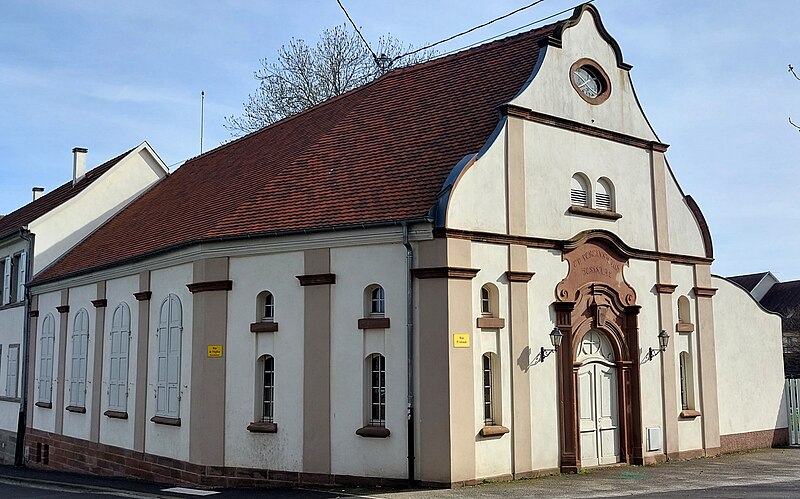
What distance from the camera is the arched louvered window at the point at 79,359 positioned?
23.8 m

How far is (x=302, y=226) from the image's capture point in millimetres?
17000

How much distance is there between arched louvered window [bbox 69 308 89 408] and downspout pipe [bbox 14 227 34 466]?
4.07m

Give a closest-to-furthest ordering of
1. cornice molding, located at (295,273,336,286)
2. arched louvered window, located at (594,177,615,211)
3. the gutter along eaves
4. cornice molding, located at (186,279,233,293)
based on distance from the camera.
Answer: the gutter along eaves < cornice molding, located at (295,273,336,286) < cornice molding, located at (186,279,233,293) < arched louvered window, located at (594,177,615,211)

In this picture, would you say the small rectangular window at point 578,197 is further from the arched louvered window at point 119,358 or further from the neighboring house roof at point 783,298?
the neighboring house roof at point 783,298

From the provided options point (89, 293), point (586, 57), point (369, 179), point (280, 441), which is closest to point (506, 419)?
point (280, 441)

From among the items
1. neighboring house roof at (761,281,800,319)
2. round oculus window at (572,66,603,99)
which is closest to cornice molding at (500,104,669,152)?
round oculus window at (572,66,603,99)

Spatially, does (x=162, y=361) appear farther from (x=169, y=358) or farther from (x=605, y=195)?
(x=605, y=195)

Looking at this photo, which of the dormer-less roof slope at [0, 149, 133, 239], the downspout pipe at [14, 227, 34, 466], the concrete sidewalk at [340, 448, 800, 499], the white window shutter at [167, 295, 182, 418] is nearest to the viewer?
the concrete sidewalk at [340, 448, 800, 499]

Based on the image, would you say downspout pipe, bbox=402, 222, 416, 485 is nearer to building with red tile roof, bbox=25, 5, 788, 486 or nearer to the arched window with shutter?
building with red tile roof, bbox=25, 5, 788, 486

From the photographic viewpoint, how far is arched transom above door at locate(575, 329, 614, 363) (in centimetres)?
1811

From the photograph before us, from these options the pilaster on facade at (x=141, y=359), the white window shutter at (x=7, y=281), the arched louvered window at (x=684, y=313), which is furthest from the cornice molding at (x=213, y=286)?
the white window shutter at (x=7, y=281)

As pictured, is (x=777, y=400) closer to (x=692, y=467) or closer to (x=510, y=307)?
(x=692, y=467)

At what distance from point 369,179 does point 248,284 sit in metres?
3.29

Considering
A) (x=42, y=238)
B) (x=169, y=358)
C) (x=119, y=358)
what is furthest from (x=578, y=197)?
(x=42, y=238)
